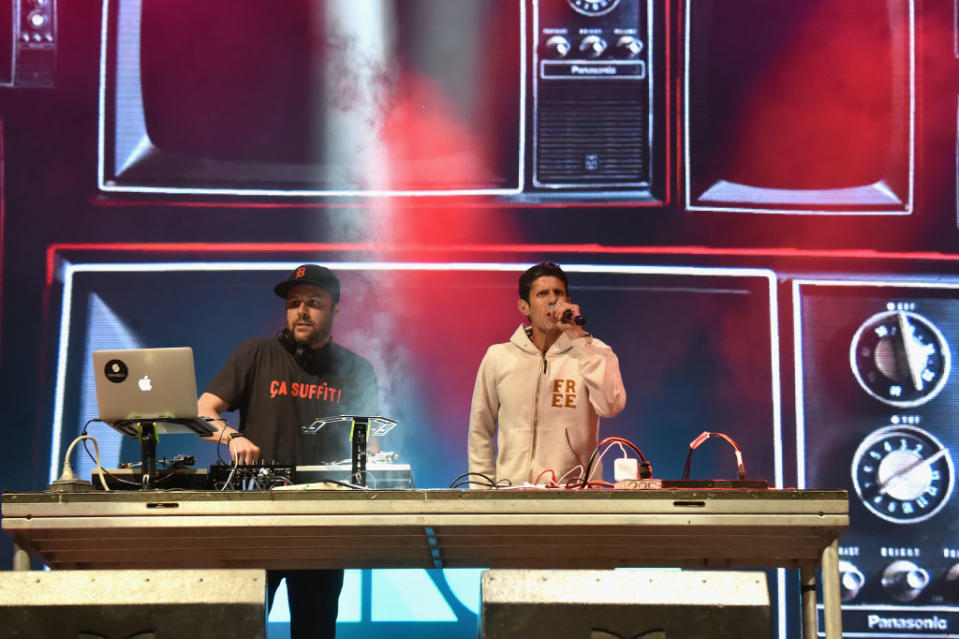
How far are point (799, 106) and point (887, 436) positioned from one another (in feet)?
4.41

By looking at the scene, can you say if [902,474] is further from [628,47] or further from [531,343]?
[628,47]

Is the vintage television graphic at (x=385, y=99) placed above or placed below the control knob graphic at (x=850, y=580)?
above

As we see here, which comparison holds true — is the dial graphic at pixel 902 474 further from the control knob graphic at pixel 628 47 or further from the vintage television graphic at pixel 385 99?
the control knob graphic at pixel 628 47

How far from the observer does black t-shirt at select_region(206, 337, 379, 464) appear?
10.6 feet

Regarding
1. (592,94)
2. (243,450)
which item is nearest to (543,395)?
(243,450)

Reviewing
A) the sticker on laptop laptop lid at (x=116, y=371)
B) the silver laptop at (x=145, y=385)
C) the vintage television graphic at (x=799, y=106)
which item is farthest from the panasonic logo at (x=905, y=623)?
the sticker on laptop laptop lid at (x=116, y=371)

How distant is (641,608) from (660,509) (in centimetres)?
25

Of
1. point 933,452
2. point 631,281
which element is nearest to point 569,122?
point 631,281

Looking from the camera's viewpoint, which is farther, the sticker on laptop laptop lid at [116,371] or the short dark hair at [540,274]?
the short dark hair at [540,274]

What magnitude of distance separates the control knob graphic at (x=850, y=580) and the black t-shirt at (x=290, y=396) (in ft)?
6.14

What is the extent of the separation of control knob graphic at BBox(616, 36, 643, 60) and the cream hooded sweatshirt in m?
1.34

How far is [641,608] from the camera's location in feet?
6.86

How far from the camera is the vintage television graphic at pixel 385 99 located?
13.1 ft

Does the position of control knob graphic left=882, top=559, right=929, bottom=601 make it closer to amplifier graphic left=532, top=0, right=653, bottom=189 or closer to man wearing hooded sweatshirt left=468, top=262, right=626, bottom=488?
man wearing hooded sweatshirt left=468, top=262, right=626, bottom=488
